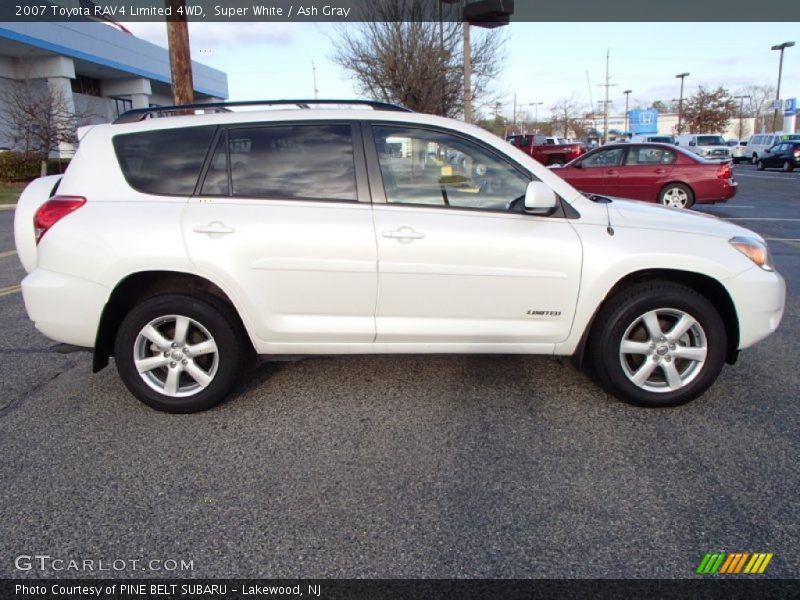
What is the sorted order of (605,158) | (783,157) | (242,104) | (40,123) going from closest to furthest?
(242,104), (605,158), (40,123), (783,157)

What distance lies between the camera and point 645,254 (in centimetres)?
343

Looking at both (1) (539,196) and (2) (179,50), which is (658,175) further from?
(1) (539,196)

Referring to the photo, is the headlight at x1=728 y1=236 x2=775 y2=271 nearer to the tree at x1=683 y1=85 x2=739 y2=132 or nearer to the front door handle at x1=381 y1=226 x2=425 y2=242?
the front door handle at x1=381 y1=226 x2=425 y2=242

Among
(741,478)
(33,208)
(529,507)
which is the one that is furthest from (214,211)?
(741,478)

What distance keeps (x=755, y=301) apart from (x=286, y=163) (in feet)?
9.61

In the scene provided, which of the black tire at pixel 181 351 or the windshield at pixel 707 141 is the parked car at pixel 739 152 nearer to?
the windshield at pixel 707 141

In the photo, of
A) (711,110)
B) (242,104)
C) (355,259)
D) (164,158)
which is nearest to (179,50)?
(242,104)

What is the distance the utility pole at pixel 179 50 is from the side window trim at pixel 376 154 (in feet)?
24.7

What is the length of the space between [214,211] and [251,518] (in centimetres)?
176

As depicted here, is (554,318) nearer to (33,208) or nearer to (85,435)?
(85,435)

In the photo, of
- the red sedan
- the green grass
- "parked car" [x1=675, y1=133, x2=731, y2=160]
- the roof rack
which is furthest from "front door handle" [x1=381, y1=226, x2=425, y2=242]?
"parked car" [x1=675, y1=133, x2=731, y2=160]

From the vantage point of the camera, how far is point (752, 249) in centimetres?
360

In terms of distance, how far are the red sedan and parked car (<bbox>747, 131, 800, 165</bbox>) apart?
28622 millimetres

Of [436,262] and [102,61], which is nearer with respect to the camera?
[436,262]
